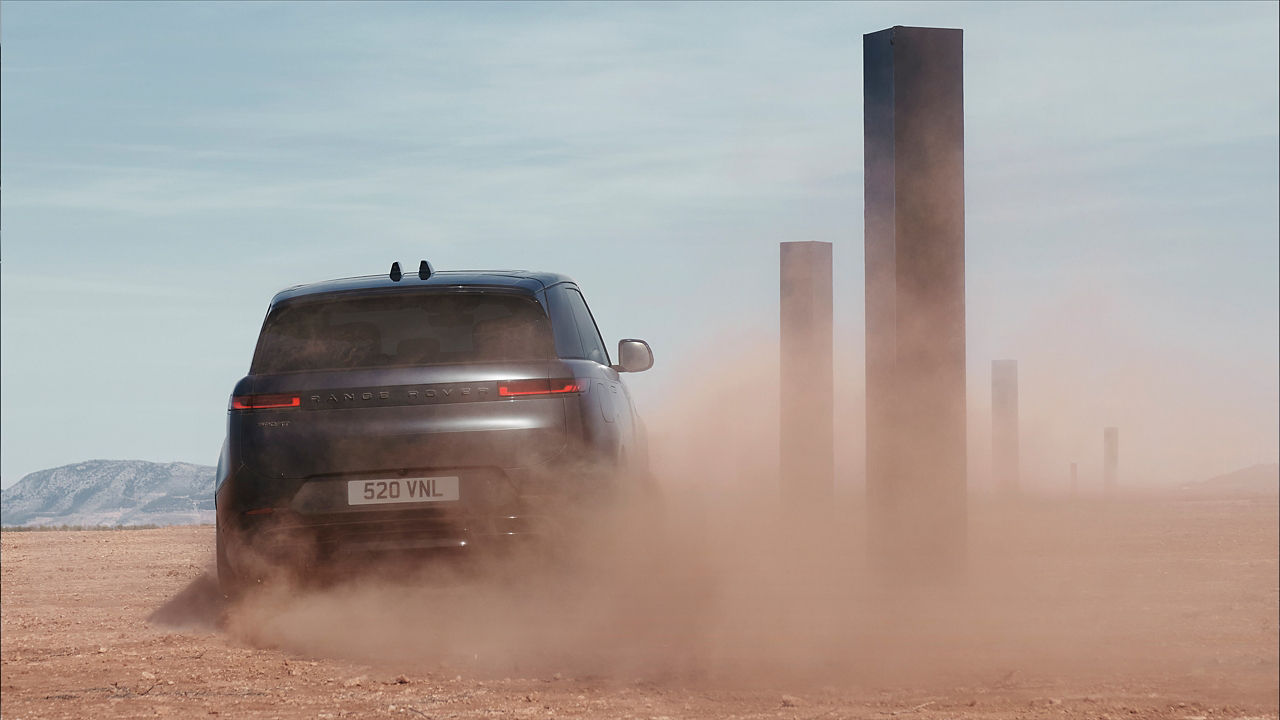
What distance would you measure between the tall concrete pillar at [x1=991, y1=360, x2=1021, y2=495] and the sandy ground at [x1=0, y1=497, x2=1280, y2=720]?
47.8 ft

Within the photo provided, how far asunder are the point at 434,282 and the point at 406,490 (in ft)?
3.69

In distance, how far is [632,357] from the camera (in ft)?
27.0

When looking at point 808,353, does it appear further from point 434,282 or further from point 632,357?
point 434,282

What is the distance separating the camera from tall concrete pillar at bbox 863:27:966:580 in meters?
10.2

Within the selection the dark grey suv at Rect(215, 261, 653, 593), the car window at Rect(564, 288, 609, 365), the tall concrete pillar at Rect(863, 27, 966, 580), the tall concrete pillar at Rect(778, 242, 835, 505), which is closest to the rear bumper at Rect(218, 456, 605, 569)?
the dark grey suv at Rect(215, 261, 653, 593)

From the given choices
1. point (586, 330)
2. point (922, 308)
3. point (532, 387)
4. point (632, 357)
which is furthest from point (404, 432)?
point (922, 308)

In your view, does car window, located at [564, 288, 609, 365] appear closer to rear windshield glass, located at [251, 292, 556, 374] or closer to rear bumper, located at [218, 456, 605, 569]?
rear windshield glass, located at [251, 292, 556, 374]

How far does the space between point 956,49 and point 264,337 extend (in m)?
5.79

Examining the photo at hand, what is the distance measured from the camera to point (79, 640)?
355 inches

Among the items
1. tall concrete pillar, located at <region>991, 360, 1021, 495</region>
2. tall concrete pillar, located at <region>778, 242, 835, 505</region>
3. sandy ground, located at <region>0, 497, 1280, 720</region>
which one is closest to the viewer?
sandy ground, located at <region>0, 497, 1280, 720</region>

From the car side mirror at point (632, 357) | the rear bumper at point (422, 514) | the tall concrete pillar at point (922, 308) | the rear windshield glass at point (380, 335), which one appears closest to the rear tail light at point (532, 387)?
the rear windshield glass at point (380, 335)

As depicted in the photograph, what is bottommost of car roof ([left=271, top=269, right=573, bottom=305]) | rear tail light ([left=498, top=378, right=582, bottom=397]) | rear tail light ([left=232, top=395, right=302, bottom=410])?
rear tail light ([left=232, top=395, right=302, bottom=410])

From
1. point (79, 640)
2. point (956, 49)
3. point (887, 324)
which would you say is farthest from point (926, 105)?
point (79, 640)

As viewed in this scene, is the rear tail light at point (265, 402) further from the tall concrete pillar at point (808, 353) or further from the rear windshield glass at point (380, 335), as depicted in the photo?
the tall concrete pillar at point (808, 353)
